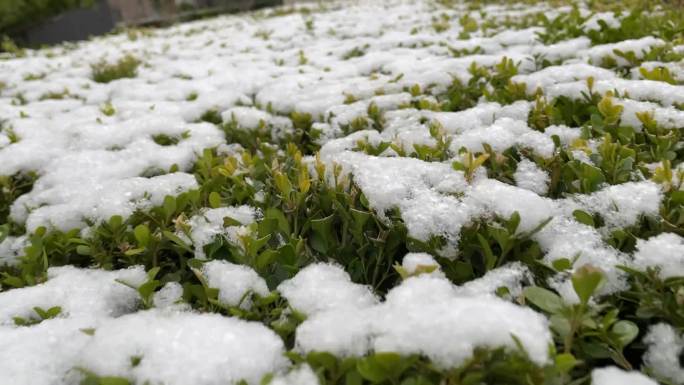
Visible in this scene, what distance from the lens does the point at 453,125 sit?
2049 millimetres

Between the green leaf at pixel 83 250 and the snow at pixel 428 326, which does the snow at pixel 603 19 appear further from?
the green leaf at pixel 83 250

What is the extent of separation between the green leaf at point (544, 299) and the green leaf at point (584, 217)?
338 mm

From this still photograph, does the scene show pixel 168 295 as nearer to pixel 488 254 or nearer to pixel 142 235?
pixel 142 235

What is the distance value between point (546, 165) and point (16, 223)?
2.00 metres

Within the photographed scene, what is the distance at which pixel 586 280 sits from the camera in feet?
2.96

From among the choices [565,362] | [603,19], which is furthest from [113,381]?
[603,19]

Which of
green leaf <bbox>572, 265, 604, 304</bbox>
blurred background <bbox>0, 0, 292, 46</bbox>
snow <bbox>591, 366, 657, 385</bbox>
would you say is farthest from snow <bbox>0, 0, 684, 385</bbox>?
blurred background <bbox>0, 0, 292, 46</bbox>

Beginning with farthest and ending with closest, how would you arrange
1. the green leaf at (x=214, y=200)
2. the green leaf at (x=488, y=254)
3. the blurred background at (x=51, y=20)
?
the blurred background at (x=51, y=20)
the green leaf at (x=214, y=200)
the green leaf at (x=488, y=254)

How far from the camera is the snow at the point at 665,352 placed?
946mm

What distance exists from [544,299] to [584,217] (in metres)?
0.36

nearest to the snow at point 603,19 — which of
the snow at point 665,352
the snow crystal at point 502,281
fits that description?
the snow crystal at point 502,281

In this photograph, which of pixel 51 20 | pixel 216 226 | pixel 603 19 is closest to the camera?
pixel 216 226

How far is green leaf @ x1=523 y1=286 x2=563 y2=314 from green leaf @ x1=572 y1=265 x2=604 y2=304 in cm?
7

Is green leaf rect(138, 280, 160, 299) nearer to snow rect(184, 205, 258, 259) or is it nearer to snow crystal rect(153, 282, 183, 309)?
snow crystal rect(153, 282, 183, 309)
